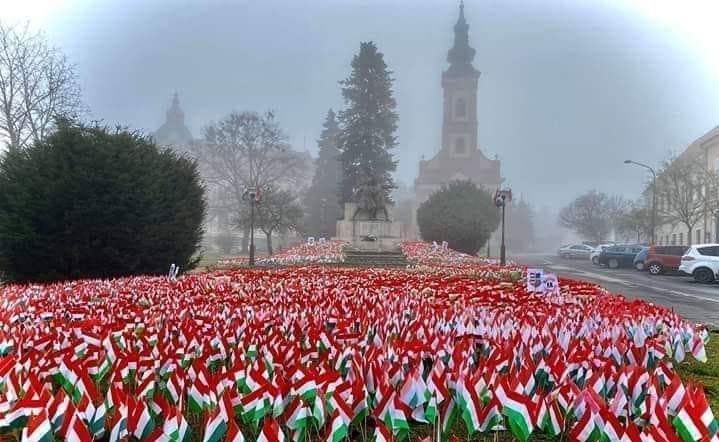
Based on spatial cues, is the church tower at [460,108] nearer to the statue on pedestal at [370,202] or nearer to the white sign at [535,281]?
the statue on pedestal at [370,202]

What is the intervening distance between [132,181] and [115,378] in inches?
431

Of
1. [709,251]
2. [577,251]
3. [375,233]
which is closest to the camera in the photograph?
[709,251]

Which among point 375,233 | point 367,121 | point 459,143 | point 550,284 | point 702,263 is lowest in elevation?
point 550,284

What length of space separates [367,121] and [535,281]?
4649 centimetres

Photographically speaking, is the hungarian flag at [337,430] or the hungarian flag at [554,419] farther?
the hungarian flag at [554,419]

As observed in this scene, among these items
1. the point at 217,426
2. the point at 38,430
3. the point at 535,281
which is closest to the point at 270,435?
the point at 217,426

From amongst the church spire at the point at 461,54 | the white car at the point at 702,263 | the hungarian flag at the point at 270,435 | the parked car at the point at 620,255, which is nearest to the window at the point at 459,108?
the church spire at the point at 461,54

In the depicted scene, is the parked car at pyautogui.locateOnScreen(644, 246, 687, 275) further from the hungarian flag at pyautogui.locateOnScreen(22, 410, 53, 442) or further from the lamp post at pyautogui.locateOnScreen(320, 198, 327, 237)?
the lamp post at pyautogui.locateOnScreen(320, 198, 327, 237)

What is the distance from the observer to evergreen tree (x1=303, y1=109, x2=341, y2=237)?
2327 inches

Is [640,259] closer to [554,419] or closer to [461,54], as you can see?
[554,419]

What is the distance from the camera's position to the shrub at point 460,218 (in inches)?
1620

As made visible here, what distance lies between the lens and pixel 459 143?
9719 cm

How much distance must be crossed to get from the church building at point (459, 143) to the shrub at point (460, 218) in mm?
49825

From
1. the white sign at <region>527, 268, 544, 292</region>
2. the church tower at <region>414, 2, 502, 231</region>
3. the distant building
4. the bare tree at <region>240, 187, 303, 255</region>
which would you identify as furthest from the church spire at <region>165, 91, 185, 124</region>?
the white sign at <region>527, 268, 544, 292</region>
